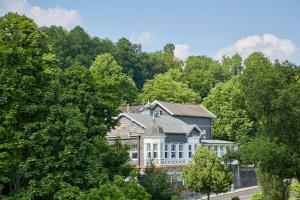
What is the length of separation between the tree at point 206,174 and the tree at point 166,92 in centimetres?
4665

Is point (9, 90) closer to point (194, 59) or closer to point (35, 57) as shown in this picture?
point (35, 57)

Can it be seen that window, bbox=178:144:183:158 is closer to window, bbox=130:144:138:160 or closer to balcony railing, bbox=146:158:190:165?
balcony railing, bbox=146:158:190:165

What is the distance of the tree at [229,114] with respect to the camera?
84438mm

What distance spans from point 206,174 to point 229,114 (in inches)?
1587

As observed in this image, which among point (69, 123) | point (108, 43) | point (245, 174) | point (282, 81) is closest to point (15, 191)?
point (69, 123)

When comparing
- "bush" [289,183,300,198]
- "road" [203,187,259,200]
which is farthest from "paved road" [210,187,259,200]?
"bush" [289,183,300,198]

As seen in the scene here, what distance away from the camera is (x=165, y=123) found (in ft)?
212

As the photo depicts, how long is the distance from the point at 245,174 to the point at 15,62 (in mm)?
50970

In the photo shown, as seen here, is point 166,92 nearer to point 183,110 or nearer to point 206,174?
point 183,110

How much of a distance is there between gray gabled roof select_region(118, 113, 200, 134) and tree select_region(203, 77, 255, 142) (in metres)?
16.5

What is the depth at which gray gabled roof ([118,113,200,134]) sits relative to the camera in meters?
62.8

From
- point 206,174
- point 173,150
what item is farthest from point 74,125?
point 173,150

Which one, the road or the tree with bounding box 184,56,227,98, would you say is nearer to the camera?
the road

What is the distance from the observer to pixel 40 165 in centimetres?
2809
